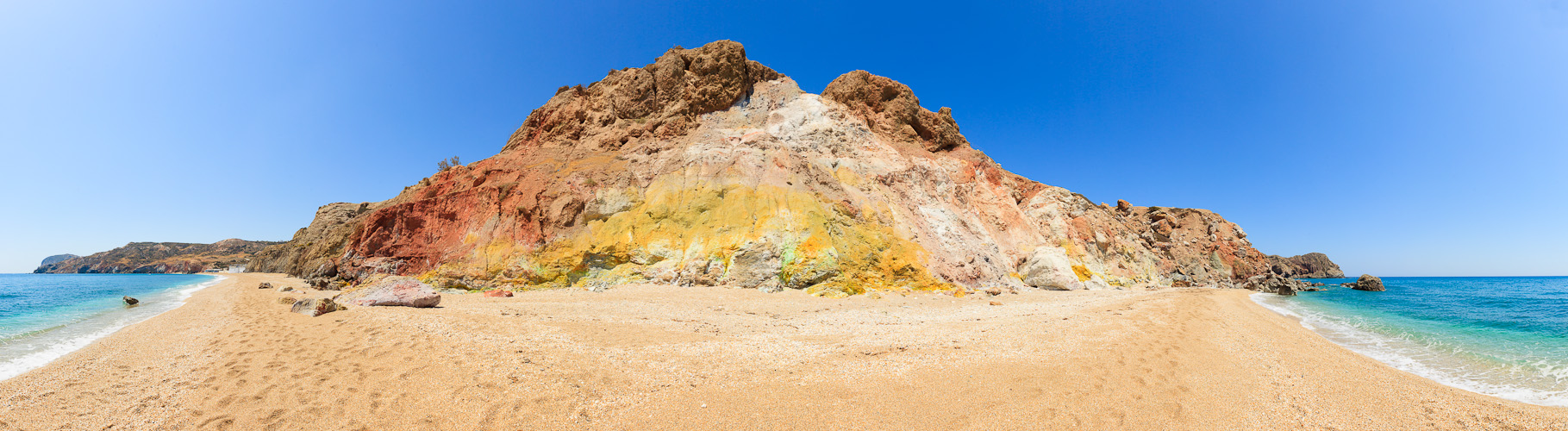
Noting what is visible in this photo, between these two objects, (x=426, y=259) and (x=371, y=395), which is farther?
(x=426, y=259)

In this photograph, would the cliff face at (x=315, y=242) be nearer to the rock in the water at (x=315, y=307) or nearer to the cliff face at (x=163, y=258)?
the rock in the water at (x=315, y=307)

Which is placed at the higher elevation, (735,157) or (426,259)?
(735,157)

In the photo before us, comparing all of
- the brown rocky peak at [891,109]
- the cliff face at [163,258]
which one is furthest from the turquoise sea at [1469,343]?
the cliff face at [163,258]

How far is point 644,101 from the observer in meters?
27.9

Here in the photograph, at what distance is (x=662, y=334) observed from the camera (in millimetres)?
8828

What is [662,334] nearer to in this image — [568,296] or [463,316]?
[463,316]

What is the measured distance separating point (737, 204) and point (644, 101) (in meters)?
10.7

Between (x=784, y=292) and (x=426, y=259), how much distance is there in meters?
13.6

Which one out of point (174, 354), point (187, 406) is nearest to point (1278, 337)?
point (187, 406)

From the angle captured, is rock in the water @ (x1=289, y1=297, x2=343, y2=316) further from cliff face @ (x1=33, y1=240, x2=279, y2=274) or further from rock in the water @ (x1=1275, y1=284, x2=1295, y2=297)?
cliff face @ (x1=33, y1=240, x2=279, y2=274)

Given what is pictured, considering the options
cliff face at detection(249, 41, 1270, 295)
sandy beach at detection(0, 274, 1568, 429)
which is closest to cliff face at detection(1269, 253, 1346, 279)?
cliff face at detection(249, 41, 1270, 295)

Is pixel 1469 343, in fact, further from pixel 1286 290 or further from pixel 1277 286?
pixel 1277 286

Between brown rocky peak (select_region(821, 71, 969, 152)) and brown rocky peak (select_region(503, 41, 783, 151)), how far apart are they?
6.39 m

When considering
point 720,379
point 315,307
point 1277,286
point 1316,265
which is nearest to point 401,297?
point 315,307
